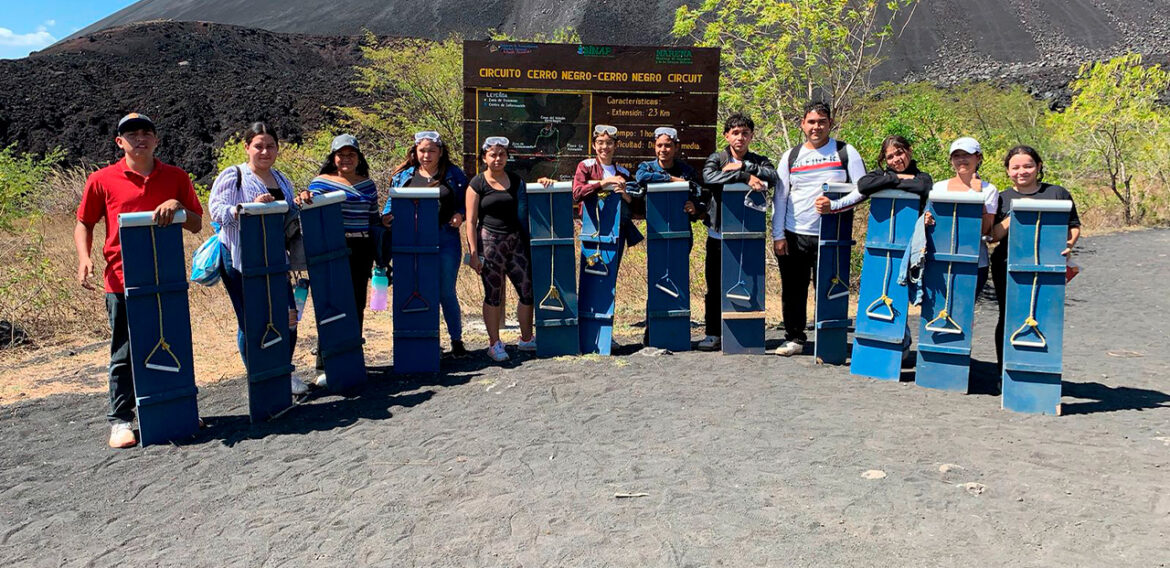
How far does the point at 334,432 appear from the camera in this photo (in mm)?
4844

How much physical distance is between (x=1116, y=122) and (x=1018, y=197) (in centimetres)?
1319

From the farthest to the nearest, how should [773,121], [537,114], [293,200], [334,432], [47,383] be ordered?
[773,121] → [537,114] → [47,383] → [293,200] → [334,432]

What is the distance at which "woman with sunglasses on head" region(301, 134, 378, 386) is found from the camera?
5.51 m

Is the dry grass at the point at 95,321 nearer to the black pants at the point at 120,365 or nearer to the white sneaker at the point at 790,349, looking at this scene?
the white sneaker at the point at 790,349

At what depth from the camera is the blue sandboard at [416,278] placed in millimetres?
5715

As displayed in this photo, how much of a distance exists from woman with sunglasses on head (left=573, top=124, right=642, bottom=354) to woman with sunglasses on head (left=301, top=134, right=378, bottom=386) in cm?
145

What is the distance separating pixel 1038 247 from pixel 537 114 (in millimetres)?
4004

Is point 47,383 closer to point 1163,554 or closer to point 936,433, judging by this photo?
point 936,433

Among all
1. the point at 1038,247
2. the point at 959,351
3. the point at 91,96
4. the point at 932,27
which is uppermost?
the point at 932,27

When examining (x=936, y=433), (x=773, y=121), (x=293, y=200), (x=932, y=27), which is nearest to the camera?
(x=936, y=433)

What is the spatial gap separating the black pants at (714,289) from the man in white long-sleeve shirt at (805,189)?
0.47 meters

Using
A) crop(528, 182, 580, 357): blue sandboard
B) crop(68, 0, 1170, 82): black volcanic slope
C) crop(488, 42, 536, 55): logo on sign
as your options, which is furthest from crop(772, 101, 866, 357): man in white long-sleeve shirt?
crop(68, 0, 1170, 82): black volcanic slope

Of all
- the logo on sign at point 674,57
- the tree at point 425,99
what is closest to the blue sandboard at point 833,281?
the logo on sign at point 674,57

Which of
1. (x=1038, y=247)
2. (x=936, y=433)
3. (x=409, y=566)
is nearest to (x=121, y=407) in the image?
(x=409, y=566)
